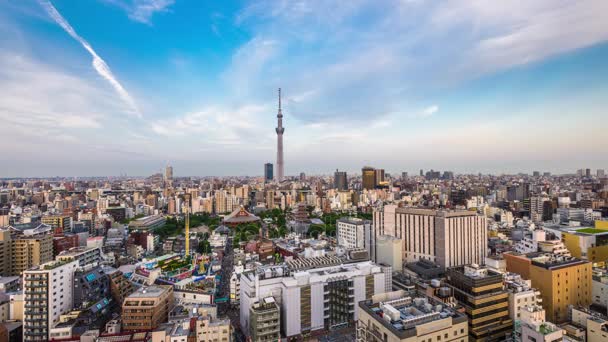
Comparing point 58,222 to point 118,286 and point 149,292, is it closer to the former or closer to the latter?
point 118,286

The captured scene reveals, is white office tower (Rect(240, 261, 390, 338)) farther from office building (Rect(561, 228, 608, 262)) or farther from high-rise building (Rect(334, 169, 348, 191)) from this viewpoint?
high-rise building (Rect(334, 169, 348, 191))

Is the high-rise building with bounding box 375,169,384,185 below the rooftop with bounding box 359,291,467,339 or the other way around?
the other way around

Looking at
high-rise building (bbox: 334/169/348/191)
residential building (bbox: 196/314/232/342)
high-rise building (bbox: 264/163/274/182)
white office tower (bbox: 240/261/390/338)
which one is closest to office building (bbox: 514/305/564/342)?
white office tower (bbox: 240/261/390/338)

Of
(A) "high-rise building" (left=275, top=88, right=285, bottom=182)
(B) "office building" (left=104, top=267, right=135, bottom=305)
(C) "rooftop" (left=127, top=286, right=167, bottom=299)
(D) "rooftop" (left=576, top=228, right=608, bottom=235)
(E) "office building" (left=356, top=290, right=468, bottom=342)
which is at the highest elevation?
(A) "high-rise building" (left=275, top=88, right=285, bottom=182)

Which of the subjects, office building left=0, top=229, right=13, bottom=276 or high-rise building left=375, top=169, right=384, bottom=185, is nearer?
office building left=0, top=229, right=13, bottom=276

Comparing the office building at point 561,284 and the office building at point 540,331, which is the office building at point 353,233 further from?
the office building at point 540,331

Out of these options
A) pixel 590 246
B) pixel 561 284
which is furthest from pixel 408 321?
pixel 590 246
